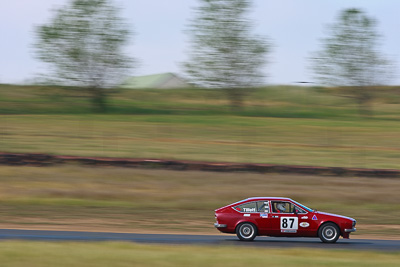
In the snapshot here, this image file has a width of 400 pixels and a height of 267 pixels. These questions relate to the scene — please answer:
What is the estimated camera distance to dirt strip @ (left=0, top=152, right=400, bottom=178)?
2361cm

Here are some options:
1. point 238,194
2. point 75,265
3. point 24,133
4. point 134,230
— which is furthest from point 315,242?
point 24,133

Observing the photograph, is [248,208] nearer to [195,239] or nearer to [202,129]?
[195,239]

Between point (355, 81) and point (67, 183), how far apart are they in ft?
120

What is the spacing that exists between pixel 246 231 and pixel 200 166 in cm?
1098

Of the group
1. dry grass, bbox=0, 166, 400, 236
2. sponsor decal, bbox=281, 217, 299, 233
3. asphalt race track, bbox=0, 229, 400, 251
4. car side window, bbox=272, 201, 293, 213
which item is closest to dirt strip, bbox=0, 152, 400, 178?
dry grass, bbox=0, 166, 400, 236

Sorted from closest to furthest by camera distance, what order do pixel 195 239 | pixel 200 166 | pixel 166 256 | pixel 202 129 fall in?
pixel 166 256, pixel 195 239, pixel 200 166, pixel 202 129

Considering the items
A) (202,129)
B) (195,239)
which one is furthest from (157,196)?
(202,129)

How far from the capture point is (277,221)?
12.7 meters

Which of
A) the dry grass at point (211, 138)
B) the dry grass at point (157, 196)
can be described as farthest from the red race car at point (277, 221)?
the dry grass at point (211, 138)

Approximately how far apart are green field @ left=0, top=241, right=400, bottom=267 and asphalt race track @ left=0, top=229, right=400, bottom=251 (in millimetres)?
1336

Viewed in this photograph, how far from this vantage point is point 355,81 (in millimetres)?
51875

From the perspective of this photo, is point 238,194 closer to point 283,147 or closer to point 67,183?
point 67,183

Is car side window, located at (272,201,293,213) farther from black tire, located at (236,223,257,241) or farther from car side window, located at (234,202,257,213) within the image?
black tire, located at (236,223,257,241)

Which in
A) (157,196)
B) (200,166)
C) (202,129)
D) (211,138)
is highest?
(202,129)
